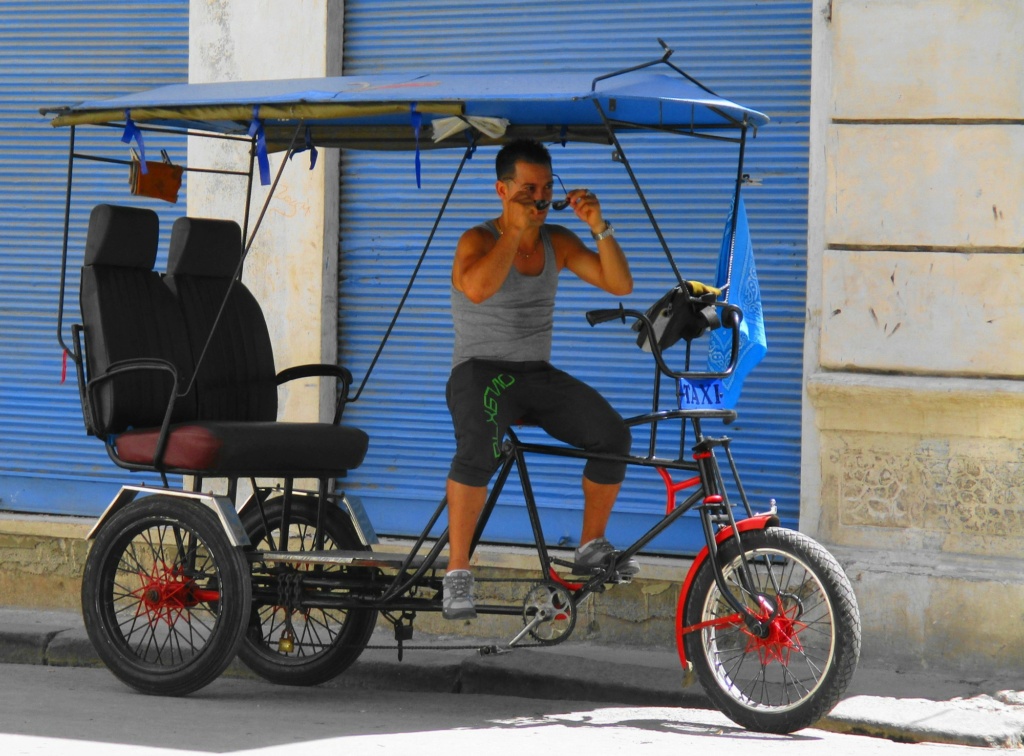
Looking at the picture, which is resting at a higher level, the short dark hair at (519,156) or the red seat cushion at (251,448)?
the short dark hair at (519,156)

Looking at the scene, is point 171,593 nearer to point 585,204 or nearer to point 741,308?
point 585,204

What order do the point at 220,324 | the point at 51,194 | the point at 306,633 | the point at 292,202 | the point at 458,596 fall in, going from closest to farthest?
1. the point at 458,596
2. the point at 306,633
3. the point at 220,324
4. the point at 292,202
5. the point at 51,194

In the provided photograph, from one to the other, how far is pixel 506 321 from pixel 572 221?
1.53 meters

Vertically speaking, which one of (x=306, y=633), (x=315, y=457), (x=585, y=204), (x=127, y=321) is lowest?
(x=306, y=633)

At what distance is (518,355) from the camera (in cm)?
537

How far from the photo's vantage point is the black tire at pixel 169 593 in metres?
5.34

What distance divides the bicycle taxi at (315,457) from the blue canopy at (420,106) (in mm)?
11

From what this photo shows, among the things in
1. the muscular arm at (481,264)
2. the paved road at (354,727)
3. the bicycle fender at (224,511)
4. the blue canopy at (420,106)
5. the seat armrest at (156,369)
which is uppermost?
the blue canopy at (420,106)

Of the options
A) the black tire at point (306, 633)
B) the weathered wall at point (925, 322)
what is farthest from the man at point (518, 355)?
the weathered wall at point (925, 322)

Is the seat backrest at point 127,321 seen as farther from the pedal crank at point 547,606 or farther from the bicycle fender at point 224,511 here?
the pedal crank at point 547,606

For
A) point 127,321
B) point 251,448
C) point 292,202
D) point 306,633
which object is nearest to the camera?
point 251,448

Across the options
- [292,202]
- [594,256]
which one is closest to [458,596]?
[594,256]

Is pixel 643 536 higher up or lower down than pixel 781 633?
higher up

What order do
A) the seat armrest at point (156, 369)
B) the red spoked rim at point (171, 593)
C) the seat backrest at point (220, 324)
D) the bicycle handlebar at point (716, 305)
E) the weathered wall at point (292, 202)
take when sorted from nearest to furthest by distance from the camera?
the bicycle handlebar at point (716, 305) < the seat armrest at point (156, 369) < the red spoked rim at point (171, 593) < the seat backrest at point (220, 324) < the weathered wall at point (292, 202)
